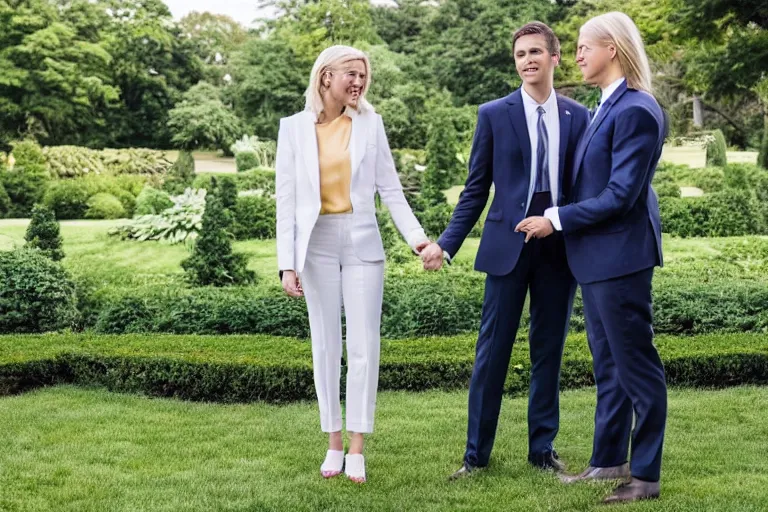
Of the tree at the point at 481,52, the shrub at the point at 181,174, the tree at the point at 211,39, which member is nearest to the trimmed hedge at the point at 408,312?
the shrub at the point at 181,174

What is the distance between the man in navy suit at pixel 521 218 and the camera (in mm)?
3693

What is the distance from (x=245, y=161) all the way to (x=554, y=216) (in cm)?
1174

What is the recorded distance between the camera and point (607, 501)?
11.2 feet

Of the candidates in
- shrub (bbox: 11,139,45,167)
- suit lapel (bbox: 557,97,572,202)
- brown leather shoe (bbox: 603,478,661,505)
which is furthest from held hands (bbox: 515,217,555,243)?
shrub (bbox: 11,139,45,167)

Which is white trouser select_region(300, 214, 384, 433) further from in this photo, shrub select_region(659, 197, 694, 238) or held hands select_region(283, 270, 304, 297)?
shrub select_region(659, 197, 694, 238)

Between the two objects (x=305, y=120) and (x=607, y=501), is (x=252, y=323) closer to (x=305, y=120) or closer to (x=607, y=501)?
(x=305, y=120)

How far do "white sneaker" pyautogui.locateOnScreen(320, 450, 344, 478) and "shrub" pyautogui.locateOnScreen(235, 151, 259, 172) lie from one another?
36.8ft

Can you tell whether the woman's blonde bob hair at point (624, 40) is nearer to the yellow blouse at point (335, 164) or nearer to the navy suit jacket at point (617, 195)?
the navy suit jacket at point (617, 195)

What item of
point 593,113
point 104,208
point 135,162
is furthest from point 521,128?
point 135,162

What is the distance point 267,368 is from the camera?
583cm

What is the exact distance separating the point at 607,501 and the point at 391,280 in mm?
5873

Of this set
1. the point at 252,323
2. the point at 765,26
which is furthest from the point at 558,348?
the point at 765,26

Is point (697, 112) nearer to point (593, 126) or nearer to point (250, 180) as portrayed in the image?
point (250, 180)

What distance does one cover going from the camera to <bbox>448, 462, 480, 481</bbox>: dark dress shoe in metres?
3.84
